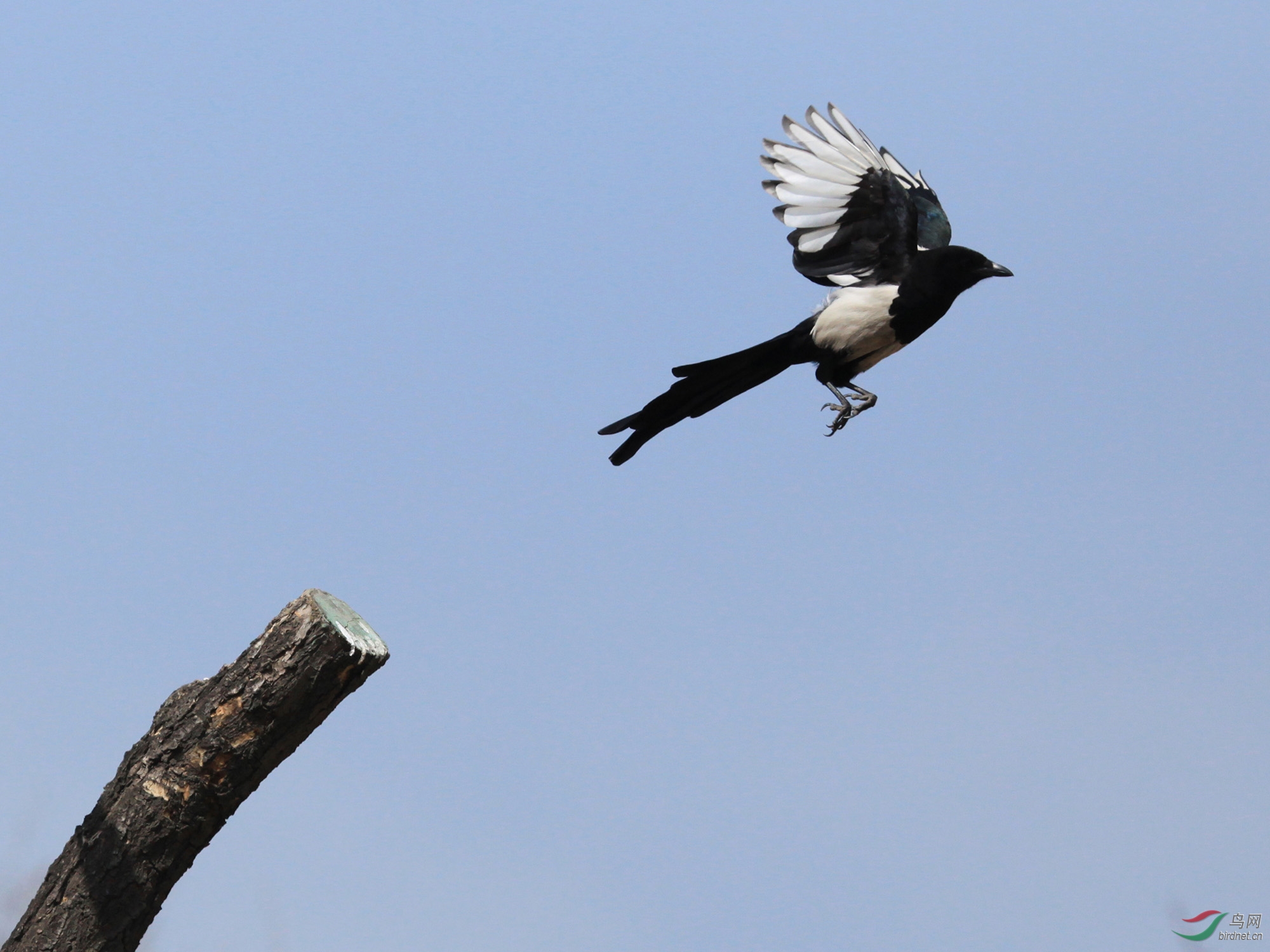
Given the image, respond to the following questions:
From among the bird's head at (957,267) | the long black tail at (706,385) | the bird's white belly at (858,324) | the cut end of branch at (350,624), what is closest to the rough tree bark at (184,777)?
the cut end of branch at (350,624)

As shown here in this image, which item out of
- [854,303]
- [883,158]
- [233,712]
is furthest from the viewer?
[883,158]

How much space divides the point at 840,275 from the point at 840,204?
12.5 inches

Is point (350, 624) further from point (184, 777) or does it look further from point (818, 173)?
point (818, 173)

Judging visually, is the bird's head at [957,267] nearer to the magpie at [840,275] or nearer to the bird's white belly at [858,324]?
the magpie at [840,275]

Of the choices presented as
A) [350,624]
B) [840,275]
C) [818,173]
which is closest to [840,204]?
[818,173]

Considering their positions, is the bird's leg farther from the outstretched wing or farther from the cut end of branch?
the cut end of branch

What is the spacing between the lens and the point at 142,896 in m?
3.59

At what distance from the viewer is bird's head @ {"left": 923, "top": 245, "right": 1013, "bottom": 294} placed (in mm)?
5199

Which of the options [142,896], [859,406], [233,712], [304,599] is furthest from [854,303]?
[142,896]

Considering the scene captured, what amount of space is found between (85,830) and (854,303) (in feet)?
11.8

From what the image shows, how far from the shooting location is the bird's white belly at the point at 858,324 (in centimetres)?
511

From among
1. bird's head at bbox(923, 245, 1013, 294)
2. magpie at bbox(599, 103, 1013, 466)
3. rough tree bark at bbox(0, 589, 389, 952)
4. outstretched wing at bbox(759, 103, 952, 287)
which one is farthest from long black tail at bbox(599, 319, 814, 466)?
rough tree bark at bbox(0, 589, 389, 952)

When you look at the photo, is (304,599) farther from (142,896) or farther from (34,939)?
(34,939)

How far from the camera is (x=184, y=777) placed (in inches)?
140
